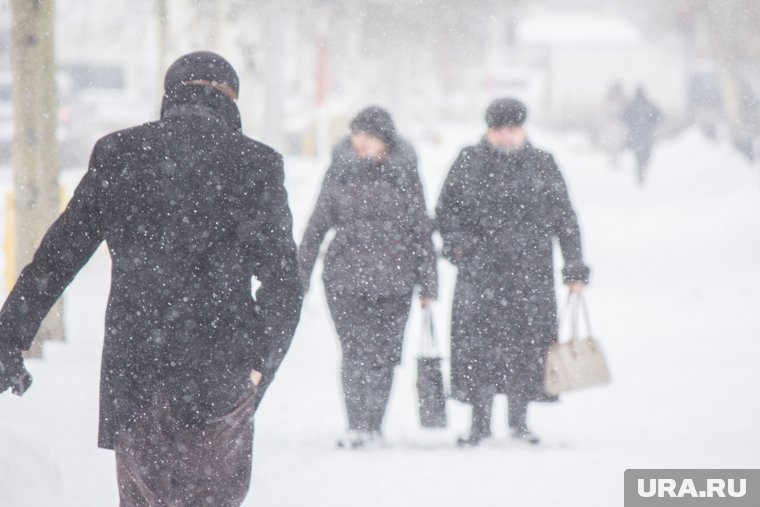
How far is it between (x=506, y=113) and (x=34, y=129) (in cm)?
319

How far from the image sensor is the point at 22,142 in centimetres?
756

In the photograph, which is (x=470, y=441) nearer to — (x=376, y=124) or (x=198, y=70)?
(x=376, y=124)

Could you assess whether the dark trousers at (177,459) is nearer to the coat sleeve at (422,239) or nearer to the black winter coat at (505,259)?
the coat sleeve at (422,239)

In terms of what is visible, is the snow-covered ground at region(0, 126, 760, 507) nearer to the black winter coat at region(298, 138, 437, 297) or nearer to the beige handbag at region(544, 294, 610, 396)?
the beige handbag at region(544, 294, 610, 396)

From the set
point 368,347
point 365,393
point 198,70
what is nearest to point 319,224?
point 368,347

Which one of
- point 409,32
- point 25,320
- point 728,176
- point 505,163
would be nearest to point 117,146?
point 25,320

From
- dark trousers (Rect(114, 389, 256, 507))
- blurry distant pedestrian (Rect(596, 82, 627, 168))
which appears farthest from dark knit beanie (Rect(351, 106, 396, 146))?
blurry distant pedestrian (Rect(596, 82, 627, 168))

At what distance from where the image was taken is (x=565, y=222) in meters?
5.98

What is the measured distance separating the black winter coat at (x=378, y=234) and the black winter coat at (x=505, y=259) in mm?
159

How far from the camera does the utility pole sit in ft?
24.1

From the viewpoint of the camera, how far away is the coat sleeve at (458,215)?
5.98m

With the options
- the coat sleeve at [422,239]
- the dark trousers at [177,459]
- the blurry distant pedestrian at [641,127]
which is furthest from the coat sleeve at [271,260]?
the blurry distant pedestrian at [641,127]

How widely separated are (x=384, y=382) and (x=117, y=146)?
3.14m

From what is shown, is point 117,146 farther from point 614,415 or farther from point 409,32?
point 409,32
